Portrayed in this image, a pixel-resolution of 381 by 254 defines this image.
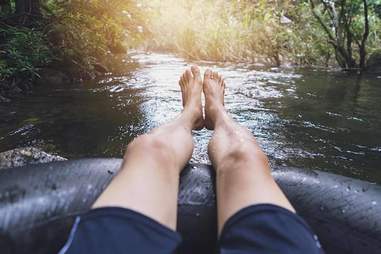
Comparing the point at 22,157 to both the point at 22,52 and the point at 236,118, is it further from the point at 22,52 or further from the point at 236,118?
the point at 22,52

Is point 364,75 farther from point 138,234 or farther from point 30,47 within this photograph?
point 138,234

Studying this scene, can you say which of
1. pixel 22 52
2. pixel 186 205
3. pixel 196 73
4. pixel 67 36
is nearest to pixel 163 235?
pixel 186 205

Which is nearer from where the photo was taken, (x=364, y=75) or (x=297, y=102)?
(x=297, y=102)

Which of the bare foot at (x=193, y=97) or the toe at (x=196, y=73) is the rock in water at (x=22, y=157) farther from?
the toe at (x=196, y=73)

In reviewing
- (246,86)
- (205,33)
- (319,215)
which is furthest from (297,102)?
(205,33)

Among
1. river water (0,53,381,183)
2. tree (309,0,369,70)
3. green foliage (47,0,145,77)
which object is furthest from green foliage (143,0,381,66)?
river water (0,53,381,183)

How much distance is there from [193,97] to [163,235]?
5.72ft

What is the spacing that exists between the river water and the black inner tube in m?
1.06

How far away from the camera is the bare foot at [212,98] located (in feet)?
7.24

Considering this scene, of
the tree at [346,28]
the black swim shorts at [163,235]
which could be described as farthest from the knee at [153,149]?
→ the tree at [346,28]

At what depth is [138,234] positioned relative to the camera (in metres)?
0.84

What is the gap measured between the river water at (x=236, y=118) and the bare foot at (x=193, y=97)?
32 centimetres

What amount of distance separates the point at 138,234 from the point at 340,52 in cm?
809

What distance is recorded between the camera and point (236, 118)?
3314 millimetres
